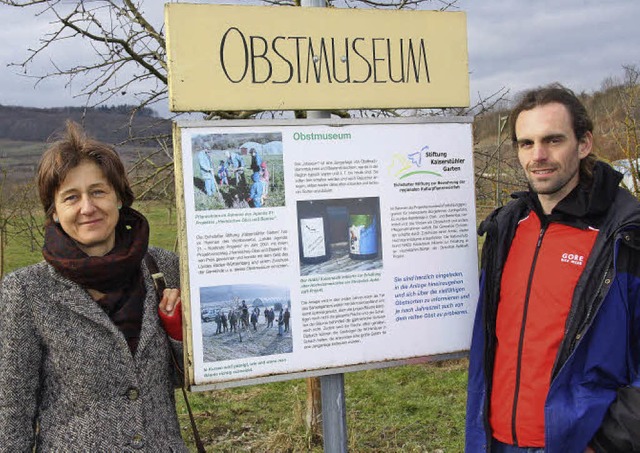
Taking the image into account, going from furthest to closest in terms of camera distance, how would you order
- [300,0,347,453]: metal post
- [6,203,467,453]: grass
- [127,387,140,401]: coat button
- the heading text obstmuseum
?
1. [6,203,467,453]: grass
2. [300,0,347,453]: metal post
3. the heading text obstmuseum
4. [127,387,140,401]: coat button

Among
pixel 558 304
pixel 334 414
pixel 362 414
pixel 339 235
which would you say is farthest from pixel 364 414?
pixel 558 304

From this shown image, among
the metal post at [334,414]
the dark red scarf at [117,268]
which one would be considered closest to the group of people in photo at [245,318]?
the dark red scarf at [117,268]

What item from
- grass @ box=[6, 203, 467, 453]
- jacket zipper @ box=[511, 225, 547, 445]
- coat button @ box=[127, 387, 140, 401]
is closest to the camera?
coat button @ box=[127, 387, 140, 401]

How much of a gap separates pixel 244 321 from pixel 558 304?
1171mm

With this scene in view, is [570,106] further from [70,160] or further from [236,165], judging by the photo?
[70,160]

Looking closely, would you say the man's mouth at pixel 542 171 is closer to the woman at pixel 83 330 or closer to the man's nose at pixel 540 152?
the man's nose at pixel 540 152

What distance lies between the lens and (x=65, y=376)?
2.21 meters

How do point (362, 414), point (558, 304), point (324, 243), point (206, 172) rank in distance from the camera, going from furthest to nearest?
1. point (362, 414)
2. point (324, 243)
3. point (206, 172)
4. point (558, 304)

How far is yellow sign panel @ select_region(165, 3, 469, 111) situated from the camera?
2.49 metres

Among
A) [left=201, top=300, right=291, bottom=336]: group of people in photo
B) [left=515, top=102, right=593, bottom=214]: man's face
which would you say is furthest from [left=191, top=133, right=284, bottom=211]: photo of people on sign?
[left=515, top=102, right=593, bottom=214]: man's face

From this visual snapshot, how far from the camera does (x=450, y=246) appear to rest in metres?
2.84

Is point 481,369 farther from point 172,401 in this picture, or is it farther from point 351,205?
point 172,401

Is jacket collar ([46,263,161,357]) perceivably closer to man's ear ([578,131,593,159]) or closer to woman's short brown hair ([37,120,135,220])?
woman's short brown hair ([37,120,135,220])

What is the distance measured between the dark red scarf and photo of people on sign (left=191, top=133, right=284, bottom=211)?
0.27 meters
